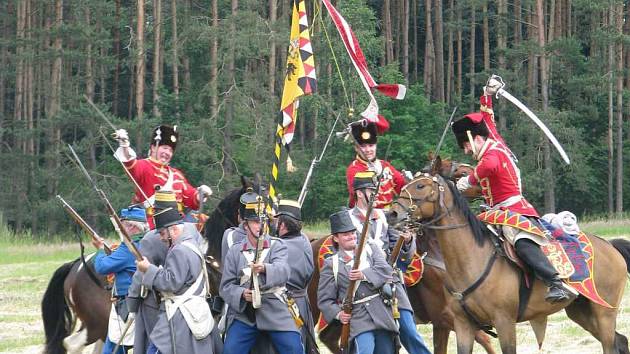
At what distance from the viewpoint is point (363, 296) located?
9.34 metres

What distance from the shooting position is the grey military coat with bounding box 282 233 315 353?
946 centimetres

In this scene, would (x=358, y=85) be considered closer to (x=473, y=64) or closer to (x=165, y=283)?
(x=473, y=64)

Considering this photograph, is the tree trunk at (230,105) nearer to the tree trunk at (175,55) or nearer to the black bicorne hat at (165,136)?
the tree trunk at (175,55)

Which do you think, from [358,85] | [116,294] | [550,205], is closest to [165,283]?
[116,294]

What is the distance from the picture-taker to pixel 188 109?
45.8m

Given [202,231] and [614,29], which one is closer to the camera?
[202,231]

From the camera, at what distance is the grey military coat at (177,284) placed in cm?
874

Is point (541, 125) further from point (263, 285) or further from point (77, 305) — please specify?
point (77, 305)

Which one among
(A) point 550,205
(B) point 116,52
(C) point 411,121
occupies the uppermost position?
(B) point 116,52

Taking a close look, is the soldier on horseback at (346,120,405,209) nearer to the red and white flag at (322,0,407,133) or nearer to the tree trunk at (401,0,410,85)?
the red and white flag at (322,0,407,133)

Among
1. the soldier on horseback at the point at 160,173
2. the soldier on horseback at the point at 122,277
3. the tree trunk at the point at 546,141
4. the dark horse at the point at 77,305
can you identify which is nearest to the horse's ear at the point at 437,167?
the dark horse at the point at 77,305

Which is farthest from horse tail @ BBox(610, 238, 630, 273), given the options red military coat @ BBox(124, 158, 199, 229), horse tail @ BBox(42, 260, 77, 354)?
horse tail @ BBox(42, 260, 77, 354)

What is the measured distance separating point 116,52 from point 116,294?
1628 inches

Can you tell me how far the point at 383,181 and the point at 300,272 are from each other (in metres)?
2.06
